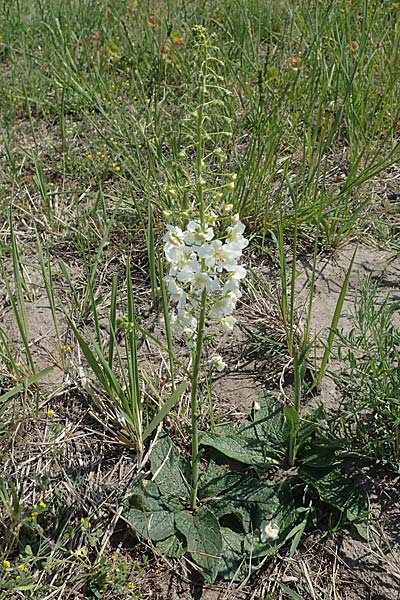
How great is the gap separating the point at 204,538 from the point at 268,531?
215 millimetres

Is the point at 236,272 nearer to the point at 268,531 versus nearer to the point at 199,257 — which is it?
the point at 199,257

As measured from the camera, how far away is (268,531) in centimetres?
206

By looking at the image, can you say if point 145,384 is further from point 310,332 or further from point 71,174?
point 71,174

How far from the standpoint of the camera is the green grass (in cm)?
210

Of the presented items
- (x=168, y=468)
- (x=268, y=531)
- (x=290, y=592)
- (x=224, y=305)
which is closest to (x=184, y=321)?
(x=224, y=305)

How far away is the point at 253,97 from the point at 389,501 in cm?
233

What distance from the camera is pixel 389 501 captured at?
7.04ft

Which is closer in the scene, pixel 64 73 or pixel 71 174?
pixel 71 174

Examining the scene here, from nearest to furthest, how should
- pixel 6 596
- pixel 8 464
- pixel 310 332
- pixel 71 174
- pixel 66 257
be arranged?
pixel 6 596 → pixel 8 464 → pixel 310 332 → pixel 66 257 → pixel 71 174

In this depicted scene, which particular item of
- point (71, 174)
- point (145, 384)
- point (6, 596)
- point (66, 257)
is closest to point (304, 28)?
point (71, 174)

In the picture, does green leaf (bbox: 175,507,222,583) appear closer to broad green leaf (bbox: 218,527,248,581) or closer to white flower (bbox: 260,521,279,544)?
broad green leaf (bbox: 218,527,248,581)

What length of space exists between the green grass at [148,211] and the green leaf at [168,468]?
0.19 ft

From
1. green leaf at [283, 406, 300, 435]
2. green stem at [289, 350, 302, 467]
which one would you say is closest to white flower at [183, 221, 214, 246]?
green stem at [289, 350, 302, 467]

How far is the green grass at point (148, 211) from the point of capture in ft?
6.89
